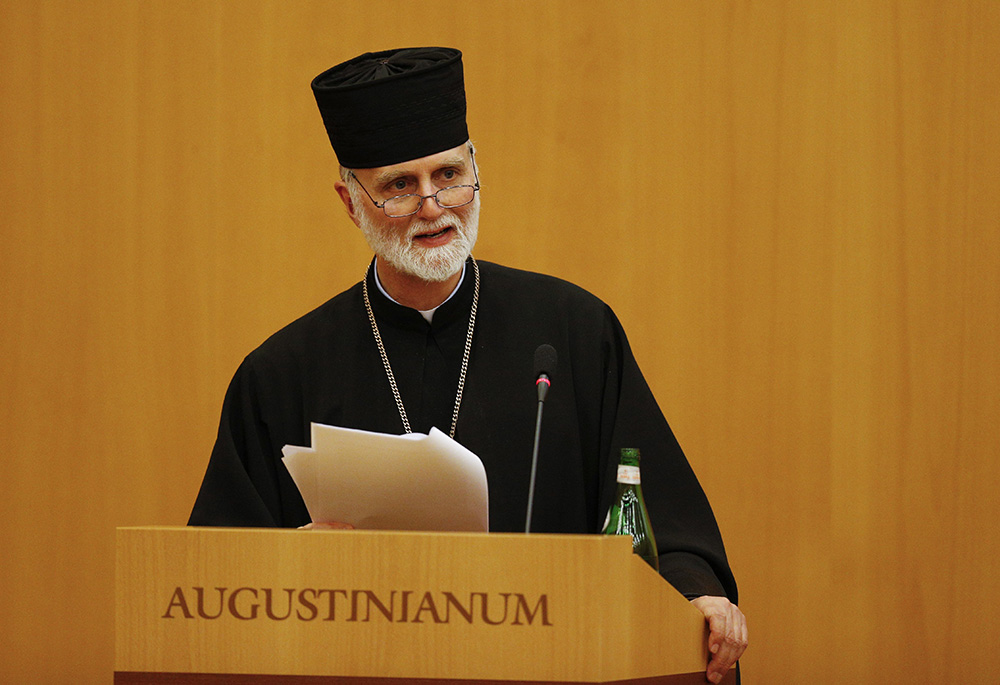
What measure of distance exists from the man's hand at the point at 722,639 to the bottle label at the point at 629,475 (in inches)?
9.4

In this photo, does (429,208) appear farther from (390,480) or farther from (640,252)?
(640,252)

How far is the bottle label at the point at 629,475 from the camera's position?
1.76 meters

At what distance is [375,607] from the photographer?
4.47 ft

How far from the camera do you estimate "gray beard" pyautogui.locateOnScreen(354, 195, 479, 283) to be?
242 cm

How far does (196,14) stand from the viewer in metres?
3.80

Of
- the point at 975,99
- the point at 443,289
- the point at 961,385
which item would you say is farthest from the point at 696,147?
the point at 443,289

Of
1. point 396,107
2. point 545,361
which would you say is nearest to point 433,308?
point 396,107

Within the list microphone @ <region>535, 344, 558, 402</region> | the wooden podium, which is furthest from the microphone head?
the wooden podium

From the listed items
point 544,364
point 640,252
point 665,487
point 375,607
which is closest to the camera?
point 375,607

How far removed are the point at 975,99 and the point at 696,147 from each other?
96 cm

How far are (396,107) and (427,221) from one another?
265mm

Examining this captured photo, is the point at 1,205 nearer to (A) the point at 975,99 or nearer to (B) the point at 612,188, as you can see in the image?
(B) the point at 612,188

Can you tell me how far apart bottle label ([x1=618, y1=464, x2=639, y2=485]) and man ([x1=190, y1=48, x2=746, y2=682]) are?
1.61 feet

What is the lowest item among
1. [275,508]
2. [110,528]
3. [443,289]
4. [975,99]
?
[110,528]
